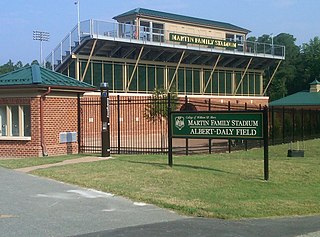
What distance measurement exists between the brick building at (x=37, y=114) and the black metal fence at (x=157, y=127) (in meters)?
0.83

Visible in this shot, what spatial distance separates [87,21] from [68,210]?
31.9 m

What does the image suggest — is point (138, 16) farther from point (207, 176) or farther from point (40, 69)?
point (207, 176)

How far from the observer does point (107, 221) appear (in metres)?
8.30

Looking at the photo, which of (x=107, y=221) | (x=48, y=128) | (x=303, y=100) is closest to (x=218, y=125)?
(x=107, y=221)

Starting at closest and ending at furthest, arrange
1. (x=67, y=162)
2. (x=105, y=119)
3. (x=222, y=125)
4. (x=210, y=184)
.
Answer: (x=210, y=184) → (x=222, y=125) → (x=67, y=162) → (x=105, y=119)

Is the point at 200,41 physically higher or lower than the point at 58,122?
higher

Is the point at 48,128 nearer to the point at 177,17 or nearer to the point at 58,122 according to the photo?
the point at 58,122

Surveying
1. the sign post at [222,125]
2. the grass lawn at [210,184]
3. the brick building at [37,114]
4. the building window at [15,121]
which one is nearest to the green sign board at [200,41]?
the brick building at [37,114]

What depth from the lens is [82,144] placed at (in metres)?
21.0

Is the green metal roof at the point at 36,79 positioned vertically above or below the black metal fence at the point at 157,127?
above

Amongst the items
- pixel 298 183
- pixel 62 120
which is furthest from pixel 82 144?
pixel 298 183

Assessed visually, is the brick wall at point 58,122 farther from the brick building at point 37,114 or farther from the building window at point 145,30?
the building window at point 145,30

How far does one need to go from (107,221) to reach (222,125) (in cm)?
598

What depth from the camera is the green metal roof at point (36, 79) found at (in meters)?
19.1
